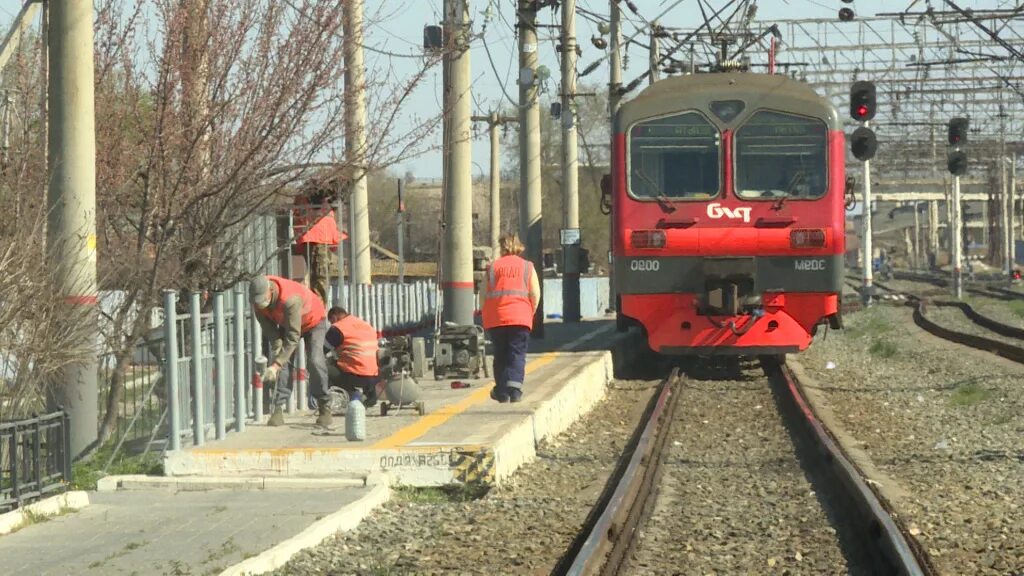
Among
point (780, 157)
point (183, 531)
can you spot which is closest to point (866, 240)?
point (780, 157)

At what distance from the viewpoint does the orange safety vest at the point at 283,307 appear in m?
12.2

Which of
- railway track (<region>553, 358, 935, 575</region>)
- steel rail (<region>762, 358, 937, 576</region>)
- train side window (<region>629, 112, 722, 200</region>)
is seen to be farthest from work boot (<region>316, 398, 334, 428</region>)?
train side window (<region>629, 112, 722, 200</region>)

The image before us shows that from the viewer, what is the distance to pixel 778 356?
21.3m

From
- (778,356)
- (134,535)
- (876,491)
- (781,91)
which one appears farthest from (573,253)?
(134,535)

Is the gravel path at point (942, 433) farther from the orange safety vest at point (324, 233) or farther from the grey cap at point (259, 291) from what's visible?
the orange safety vest at point (324, 233)

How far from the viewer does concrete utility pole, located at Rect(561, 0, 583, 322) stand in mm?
30281

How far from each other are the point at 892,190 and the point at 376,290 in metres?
106

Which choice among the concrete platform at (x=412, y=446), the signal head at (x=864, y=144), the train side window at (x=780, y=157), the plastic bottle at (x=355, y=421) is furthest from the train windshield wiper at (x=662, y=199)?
the signal head at (x=864, y=144)

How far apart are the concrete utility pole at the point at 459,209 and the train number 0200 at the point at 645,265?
6.53 ft

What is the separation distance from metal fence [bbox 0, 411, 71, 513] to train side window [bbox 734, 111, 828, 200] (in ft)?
35.6

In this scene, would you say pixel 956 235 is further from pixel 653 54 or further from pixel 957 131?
pixel 653 54

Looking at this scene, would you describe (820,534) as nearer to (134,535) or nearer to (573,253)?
(134,535)

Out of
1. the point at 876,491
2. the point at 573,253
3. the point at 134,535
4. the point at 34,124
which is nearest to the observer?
the point at 134,535

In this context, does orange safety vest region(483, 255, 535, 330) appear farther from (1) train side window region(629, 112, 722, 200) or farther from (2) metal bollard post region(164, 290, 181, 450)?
(1) train side window region(629, 112, 722, 200)
